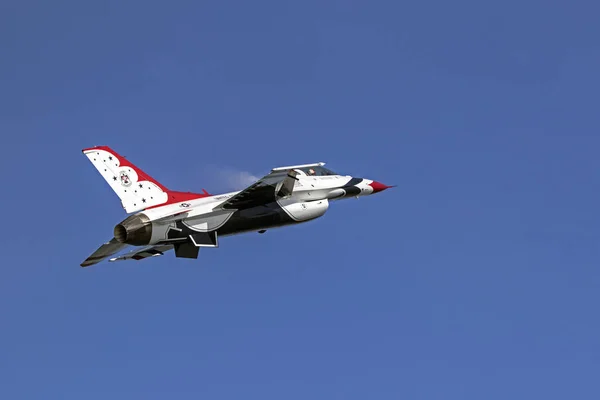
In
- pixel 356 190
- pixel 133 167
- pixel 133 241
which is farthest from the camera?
pixel 356 190

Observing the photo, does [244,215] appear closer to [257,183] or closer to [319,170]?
[257,183]

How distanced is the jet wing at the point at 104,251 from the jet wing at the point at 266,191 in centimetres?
470

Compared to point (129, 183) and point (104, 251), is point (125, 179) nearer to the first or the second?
point (129, 183)

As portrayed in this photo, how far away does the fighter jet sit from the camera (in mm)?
41906

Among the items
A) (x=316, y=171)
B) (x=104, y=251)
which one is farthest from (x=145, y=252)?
(x=316, y=171)

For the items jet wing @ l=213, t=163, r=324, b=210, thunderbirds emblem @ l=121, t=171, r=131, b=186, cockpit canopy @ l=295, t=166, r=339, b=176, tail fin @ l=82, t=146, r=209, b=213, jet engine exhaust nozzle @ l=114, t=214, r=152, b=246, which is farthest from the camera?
cockpit canopy @ l=295, t=166, r=339, b=176

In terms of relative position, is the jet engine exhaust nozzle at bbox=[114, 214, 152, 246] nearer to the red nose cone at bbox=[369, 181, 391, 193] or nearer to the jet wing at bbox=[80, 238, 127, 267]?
the jet wing at bbox=[80, 238, 127, 267]

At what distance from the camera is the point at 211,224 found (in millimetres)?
42781

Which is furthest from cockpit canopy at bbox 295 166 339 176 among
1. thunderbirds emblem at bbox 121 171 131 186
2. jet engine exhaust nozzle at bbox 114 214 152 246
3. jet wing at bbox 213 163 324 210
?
jet engine exhaust nozzle at bbox 114 214 152 246

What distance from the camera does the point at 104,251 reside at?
4447 centimetres

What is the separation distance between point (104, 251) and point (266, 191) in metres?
7.54

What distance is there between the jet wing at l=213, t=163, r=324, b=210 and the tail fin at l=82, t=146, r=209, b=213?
181 cm

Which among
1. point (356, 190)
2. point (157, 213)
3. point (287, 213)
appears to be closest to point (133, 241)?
point (157, 213)

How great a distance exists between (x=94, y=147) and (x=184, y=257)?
246 inches
